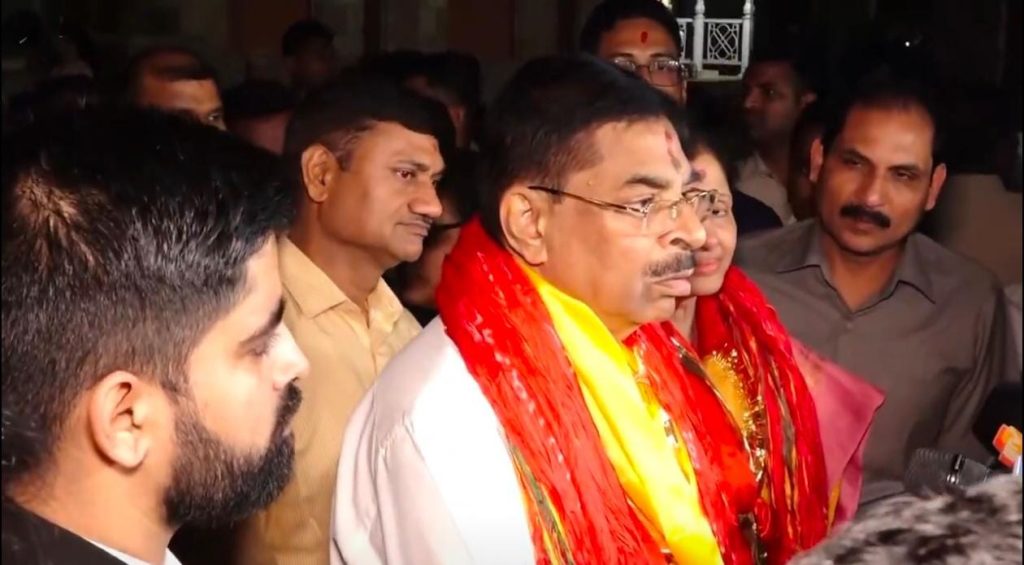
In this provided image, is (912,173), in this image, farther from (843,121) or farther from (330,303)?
(330,303)

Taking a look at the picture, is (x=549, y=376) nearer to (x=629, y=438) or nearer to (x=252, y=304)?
(x=629, y=438)

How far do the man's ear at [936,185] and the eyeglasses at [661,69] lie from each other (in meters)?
0.35

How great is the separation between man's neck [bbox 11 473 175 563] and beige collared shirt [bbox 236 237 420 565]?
0.46 meters

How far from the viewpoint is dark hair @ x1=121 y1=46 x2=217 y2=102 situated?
1224 millimetres

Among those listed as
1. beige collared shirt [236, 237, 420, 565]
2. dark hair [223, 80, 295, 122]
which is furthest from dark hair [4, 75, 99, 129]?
beige collared shirt [236, 237, 420, 565]

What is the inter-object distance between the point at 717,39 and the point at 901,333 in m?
0.34

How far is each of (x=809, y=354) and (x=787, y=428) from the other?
3.1 inches

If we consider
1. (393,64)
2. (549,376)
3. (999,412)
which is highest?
(393,64)

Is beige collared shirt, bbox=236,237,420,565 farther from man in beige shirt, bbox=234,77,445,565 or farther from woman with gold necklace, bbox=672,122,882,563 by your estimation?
woman with gold necklace, bbox=672,122,882,563

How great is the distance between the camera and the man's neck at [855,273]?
110cm

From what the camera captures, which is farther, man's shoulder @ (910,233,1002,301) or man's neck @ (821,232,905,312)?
man's neck @ (821,232,905,312)

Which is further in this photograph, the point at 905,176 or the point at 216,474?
the point at 905,176

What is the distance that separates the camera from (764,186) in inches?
48.6

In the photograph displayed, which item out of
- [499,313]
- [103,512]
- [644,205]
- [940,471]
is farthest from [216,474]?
[940,471]
